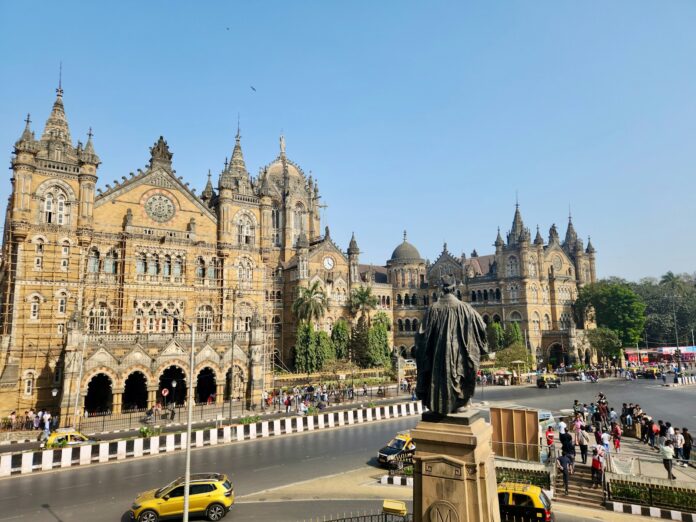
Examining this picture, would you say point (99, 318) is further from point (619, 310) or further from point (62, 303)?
point (619, 310)

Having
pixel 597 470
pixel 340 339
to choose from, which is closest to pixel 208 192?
pixel 340 339

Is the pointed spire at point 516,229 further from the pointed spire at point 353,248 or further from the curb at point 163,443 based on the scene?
the curb at point 163,443

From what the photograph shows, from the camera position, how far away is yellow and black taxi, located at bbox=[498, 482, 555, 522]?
1302cm

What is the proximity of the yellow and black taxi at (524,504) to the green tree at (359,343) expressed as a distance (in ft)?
145

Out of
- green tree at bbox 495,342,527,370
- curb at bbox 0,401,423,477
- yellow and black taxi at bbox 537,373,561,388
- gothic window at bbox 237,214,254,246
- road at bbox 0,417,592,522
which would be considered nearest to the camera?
road at bbox 0,417,592,522

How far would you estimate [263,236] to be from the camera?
48656mm

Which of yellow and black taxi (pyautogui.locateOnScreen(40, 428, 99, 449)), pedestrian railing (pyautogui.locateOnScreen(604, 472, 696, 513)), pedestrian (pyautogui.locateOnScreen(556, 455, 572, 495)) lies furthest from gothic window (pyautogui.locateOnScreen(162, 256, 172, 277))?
pedestrian railing (pyautogui.locateOnScreen(604, 472, 696, 513))

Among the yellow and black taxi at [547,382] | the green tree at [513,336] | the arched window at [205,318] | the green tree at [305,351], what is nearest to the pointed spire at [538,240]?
the green tree at [513,336]

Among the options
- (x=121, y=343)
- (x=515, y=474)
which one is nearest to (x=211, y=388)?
(x=121, y=343)

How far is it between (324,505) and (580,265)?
7277 centimetres

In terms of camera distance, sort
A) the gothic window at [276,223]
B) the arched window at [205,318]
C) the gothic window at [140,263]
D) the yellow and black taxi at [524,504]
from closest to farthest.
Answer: the yellow and black taxi at [524,504] → the gothic window at [140,263] → the arched window at [205,318] → the gothic window at [276,223]

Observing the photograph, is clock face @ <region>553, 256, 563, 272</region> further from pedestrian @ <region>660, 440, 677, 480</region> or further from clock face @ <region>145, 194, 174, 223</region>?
pedestrian @ <region>660, 440, 677, 480</region>

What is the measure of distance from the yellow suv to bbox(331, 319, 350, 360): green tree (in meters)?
41.9

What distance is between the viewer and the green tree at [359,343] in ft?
189
